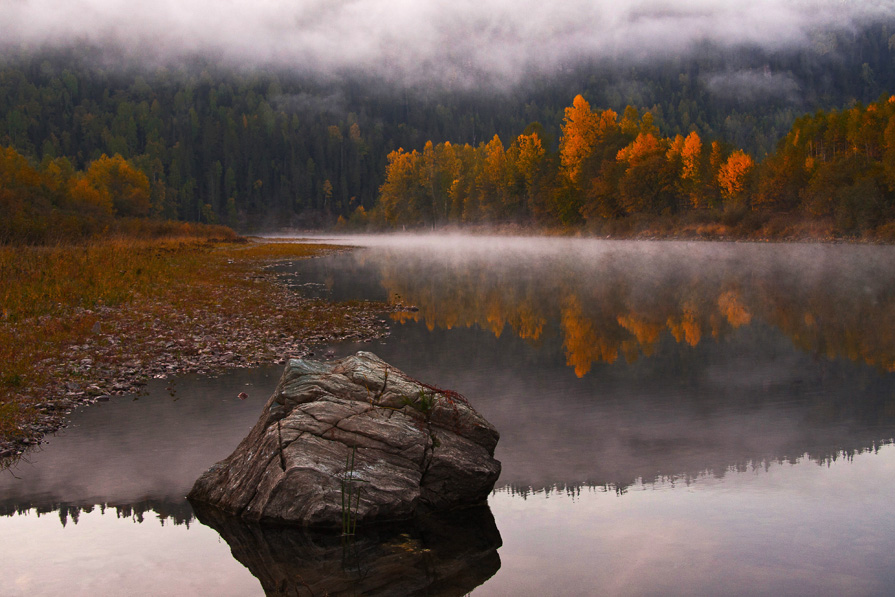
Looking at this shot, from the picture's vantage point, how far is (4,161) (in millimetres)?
91688

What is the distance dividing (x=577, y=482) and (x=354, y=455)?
3.67 m

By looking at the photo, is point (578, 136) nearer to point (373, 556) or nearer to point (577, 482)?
point (577, 482)

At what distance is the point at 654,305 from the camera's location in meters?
32.9

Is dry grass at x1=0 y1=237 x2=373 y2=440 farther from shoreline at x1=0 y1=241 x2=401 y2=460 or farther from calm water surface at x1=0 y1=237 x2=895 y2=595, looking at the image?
calm water surface at x1=0 y1=237 x2=895 y2=595

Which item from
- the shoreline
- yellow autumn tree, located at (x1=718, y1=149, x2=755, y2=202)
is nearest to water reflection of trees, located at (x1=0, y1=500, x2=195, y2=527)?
the shoreline

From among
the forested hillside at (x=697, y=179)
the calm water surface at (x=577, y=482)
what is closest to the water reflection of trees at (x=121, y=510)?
the calm water surface at (x=577, y=482)

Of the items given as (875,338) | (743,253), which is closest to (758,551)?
(875,338)

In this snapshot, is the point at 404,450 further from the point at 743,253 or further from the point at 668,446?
the point at 743,253

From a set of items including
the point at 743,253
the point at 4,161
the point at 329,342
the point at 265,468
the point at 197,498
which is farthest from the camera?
the point at 4,161

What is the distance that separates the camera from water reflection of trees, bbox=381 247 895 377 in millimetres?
23703

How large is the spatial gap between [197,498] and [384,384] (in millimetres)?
3332

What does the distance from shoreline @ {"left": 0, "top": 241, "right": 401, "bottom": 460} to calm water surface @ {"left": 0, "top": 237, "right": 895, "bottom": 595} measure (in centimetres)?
85

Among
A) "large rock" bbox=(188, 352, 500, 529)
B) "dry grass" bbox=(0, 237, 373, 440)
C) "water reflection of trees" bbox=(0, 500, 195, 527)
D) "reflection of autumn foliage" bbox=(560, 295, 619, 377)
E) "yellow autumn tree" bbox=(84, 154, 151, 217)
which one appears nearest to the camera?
"large rock" bbox=(188, 352, 500, 529)

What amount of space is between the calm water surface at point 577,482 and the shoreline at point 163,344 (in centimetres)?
85
